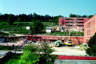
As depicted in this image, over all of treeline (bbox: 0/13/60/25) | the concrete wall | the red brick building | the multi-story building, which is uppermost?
treeline (bbox: 0/13/60/25)

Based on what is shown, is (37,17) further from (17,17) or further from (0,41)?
(0,41)

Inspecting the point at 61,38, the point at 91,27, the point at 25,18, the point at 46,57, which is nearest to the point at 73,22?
the point at 61,38

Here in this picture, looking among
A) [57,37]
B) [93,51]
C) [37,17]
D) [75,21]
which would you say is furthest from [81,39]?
[37,17]

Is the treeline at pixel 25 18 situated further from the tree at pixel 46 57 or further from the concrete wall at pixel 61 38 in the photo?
the tree at pixel 46 57

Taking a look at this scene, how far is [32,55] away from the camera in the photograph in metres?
14.1

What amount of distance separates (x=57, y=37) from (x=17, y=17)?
204ft

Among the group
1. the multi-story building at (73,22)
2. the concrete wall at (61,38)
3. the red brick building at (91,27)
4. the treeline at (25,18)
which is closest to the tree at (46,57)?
the red brick building at (91,27)

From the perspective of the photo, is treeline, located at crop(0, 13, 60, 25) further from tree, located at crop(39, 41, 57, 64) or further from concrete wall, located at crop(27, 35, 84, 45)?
tree, located at crop(39, 41, 57, 64)

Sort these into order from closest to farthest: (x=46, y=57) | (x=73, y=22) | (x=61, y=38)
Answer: (x=46, y=57) < (x=61, y=38) < (x=73, y=22)

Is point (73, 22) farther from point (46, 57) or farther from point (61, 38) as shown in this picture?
point (46, 57)

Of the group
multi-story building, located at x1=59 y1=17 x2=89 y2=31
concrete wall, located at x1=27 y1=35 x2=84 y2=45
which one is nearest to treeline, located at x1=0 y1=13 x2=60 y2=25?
multi-story building, located at x1=59 y1=17 x2=89 y2=31

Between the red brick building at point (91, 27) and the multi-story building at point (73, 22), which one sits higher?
the multi-story building at point (73, 22)

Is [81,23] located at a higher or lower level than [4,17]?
lower

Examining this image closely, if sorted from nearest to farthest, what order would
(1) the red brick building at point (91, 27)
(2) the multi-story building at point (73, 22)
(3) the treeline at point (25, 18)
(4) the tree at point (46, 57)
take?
(4) the tree at point (46, 57) → (1) the red brick building at point (91, 27) → (2) the multi-story building at point (73, 22) → (3) the treeline at point (25, 18)
